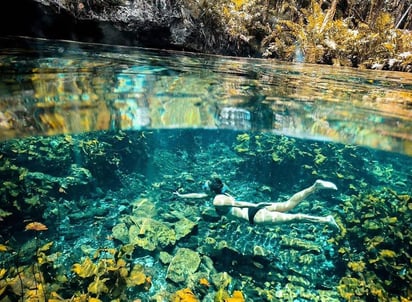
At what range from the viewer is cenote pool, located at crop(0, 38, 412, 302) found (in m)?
5.27

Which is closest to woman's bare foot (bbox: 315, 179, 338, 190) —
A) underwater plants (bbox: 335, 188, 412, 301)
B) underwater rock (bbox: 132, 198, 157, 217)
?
underwater plants (bbox: 335, 188, 412, 301)

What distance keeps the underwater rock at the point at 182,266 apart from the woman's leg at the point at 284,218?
2070mm

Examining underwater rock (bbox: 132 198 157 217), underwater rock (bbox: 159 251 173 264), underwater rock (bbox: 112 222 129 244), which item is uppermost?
underwater rock (bbox: 112 222 129 244)

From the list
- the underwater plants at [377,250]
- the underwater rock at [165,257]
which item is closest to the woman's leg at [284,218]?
the underwater plants at [377,250]

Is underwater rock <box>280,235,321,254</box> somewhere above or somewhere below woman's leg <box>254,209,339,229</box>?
below

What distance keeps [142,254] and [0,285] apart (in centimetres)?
328

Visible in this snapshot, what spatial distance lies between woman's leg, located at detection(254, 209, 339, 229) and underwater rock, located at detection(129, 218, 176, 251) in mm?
2098

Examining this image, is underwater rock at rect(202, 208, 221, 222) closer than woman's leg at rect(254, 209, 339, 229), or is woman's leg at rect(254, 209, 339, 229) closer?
woman's leg at rect(254, 209, 339, 229)

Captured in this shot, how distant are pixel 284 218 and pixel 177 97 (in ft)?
12.4

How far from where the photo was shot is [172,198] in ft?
31.0

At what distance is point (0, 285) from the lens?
3.22m

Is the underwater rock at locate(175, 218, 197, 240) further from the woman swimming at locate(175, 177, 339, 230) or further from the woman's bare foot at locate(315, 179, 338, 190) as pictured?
the woman's bare foot at locate(315, 179, 338, 190)

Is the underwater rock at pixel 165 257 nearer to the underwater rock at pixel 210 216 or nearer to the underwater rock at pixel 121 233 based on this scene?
the underwater rock at pixel 121 233

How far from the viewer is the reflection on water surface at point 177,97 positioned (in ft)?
20.2
